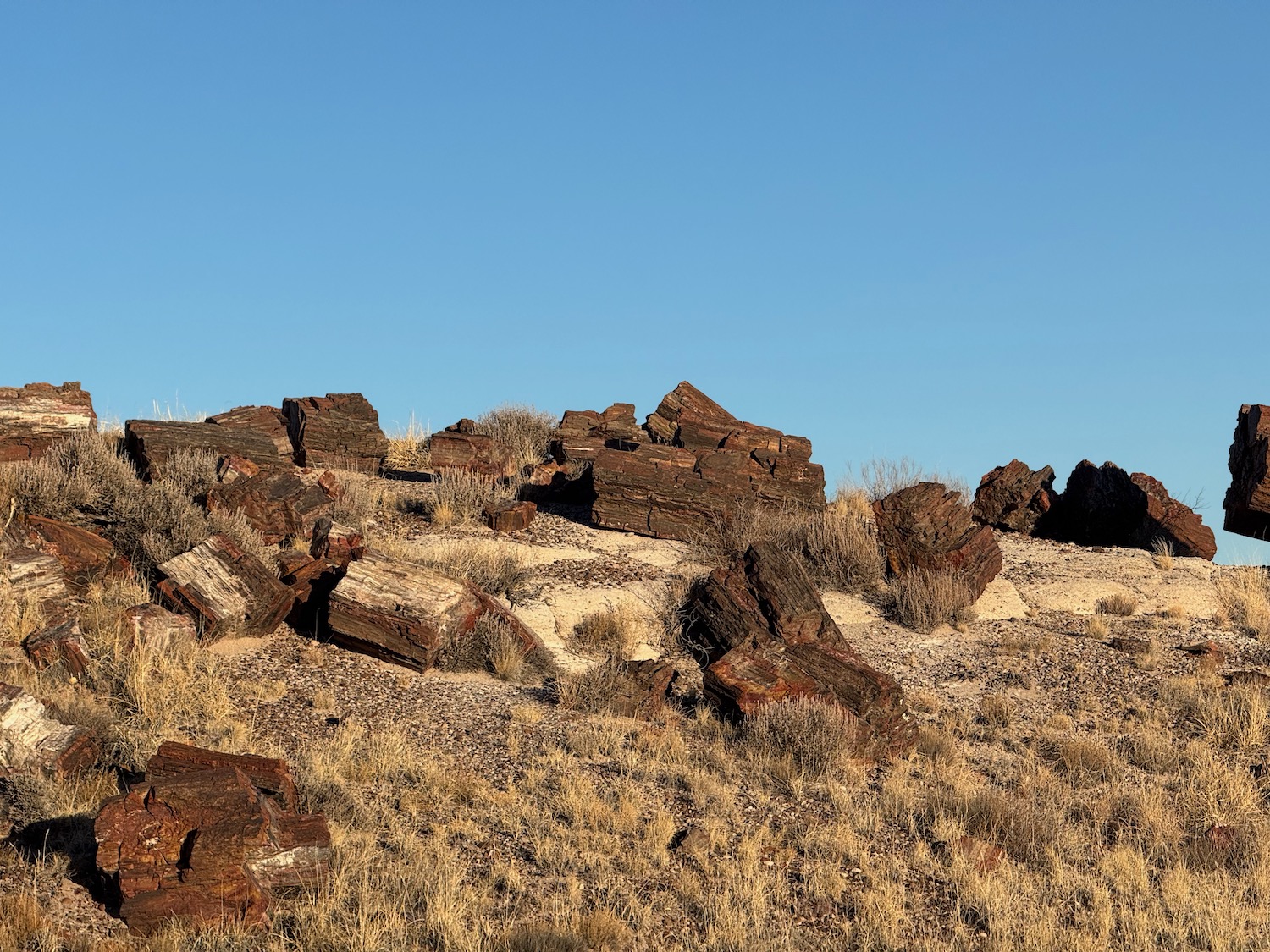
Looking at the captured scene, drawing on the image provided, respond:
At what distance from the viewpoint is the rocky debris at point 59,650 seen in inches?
458

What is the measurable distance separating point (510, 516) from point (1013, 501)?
8.75m

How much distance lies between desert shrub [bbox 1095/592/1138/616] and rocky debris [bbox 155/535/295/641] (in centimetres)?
1023

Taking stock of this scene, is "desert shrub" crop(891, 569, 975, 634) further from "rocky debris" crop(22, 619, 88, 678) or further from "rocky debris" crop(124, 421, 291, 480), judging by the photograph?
"rocky debris" crop(22, 619, 88, 678)

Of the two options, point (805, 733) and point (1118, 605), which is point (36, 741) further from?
point (1118, 605)

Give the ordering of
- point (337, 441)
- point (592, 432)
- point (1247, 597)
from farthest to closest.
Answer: point (592, 432) < point (337, 441) < point (1247, 597)

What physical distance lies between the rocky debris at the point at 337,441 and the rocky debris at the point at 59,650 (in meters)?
9.30

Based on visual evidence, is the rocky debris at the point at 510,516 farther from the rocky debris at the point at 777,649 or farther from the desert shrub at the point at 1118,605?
the desert shrub at the point at 1118,605

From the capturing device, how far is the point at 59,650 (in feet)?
38.6

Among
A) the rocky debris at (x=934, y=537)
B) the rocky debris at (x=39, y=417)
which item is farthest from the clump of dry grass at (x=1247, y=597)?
the rocky debris at (x=39, y=417)

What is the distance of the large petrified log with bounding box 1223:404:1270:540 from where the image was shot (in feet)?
59.7

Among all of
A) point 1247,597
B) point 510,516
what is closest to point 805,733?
point 510,516

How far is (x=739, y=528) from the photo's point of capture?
18.1 meters

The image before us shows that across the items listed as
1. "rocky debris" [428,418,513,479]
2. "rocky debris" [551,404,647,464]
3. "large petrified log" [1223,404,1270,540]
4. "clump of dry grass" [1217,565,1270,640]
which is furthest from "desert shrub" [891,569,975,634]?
"rocky debris" [428,418,513,479]

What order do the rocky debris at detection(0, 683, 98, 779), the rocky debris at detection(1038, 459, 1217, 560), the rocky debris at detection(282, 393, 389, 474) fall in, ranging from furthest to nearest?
the rocky debris at detection(282, 393, 389, 474), the rocky debris at detection(1038, 459, 1217, 560), the rocky debris at detection(0, 683, 98, 779)
